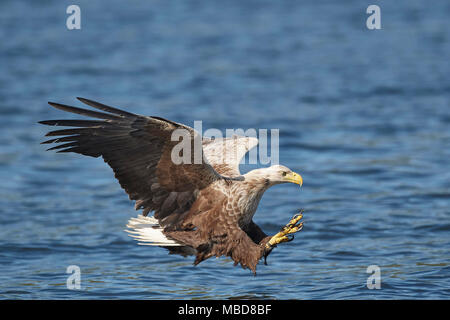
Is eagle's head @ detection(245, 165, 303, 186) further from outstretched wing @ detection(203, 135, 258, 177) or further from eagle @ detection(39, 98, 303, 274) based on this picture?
outstretched wing @ detection(203, 135, 258, 177)

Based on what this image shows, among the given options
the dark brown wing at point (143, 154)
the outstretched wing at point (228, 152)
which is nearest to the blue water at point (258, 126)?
the dark brown wing at point (143, 154)

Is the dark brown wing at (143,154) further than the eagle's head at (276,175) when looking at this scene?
No

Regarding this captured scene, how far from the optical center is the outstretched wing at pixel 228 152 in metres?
6.86

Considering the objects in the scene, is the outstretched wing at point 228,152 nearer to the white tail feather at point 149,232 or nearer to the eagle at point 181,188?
the eagle at point 181,188

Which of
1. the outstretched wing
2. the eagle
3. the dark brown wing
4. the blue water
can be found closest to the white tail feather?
the eagle

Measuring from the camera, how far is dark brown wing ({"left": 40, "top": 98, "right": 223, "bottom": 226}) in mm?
5707

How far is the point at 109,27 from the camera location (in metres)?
18.6

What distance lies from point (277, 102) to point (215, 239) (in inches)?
306

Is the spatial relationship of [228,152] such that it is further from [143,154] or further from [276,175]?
[143,154]

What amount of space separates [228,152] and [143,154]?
4.16 ft

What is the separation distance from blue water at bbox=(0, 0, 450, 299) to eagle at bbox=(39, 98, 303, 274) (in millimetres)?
495

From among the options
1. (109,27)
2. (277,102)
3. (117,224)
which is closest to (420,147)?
(277,102)

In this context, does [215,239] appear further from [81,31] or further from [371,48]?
[81,31]

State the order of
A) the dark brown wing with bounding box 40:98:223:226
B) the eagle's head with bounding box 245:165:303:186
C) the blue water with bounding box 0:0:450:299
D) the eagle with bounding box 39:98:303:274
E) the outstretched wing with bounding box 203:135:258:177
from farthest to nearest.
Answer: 1. the blue water with bounding box 0:0:450:299
2. the outstretched wing with bounding box 203:135:258:177
3. the eagle's head with bounding box 245:165:303:186
4. the eagle with bounding box 39:98:303:274
5. the dark brown wing with bounding box 40:98:223:226
